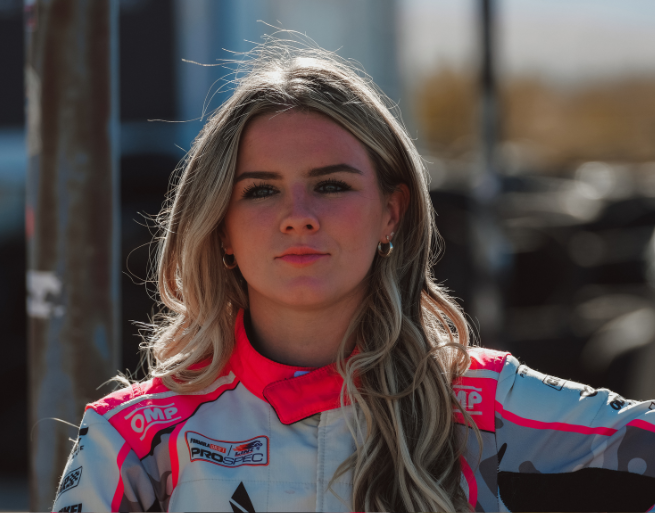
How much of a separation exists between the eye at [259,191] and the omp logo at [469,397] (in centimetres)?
62

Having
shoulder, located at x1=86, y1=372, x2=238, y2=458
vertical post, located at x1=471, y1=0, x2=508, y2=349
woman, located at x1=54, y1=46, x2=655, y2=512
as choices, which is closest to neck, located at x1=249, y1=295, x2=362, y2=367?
woman, located at x1=54, y1=46, x2=655, y2=512

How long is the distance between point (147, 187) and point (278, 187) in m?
2.35

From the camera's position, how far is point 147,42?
12.8ft

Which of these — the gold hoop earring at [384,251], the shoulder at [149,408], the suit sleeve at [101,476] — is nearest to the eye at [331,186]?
the gold hoop earring at [384,251]

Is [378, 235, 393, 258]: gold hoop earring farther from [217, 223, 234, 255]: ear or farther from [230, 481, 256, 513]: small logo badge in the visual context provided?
[230, 481, 256, 513]: small logo badge

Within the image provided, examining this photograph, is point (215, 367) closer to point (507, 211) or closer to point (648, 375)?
point (648, 375)

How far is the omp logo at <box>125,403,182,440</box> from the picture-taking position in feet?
5.44

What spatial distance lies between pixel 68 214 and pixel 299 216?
0.53 meters

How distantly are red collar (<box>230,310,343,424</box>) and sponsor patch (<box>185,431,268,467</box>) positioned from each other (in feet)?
0.26

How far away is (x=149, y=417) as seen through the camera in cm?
168

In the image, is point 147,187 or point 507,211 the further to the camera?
point 507,211

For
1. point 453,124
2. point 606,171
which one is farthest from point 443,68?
point 606,171

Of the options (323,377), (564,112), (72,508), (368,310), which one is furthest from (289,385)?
(564,112)

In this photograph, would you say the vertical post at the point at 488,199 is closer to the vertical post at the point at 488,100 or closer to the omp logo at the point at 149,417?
the vertical post at the point at 488,100
